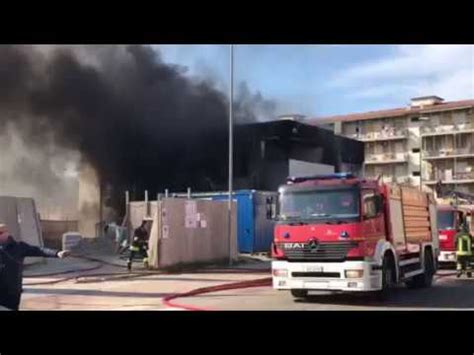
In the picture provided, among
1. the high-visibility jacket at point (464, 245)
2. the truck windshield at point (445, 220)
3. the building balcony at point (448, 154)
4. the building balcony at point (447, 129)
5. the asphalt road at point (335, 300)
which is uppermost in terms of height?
the building balcony at point (447, 129)

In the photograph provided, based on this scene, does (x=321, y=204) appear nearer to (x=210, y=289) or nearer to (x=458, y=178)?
(x=210, y=289)

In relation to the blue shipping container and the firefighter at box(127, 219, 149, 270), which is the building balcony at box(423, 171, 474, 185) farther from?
the firefighter at box(127, 219, 149, 270)

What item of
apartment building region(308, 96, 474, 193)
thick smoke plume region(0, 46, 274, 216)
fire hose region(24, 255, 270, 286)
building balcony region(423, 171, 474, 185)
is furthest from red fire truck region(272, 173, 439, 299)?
building balcony region(423, 171, 474, 185)

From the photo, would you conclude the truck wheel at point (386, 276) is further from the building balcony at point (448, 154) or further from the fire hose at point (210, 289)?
the building balcony at point (448, 154)

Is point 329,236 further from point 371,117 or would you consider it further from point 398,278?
point 371,117

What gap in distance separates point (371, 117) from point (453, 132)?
10891 mm

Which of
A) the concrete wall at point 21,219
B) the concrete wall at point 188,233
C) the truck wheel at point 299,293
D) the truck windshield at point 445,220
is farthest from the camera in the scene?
the truck windshield at point 445,220

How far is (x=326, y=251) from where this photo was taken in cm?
1079

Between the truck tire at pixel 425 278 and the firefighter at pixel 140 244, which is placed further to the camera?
the firefighter at pixel 140 244

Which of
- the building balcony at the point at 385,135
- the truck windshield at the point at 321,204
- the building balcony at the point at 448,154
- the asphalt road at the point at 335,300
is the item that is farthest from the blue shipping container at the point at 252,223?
the building balcony at the point at 385,135

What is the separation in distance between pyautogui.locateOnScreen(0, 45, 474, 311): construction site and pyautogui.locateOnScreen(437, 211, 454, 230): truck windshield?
4 centimetres

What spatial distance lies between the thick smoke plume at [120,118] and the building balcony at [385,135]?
1454 inches

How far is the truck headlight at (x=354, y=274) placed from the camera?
1057 centimetres
